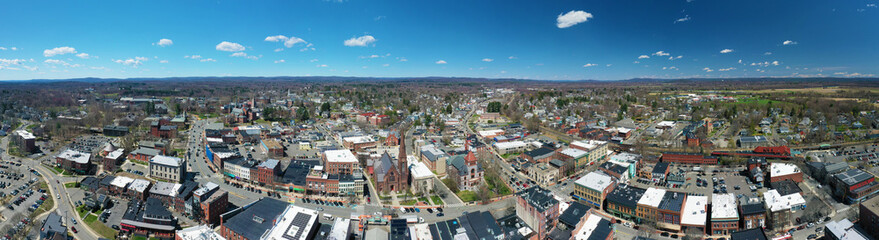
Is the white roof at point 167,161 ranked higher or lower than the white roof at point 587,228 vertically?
higher

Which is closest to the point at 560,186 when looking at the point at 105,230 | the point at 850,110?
the point at 105,230

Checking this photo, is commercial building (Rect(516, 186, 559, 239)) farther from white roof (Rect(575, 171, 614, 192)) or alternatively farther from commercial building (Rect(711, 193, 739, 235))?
commercial building (Rect(711, 193, 739, 235))

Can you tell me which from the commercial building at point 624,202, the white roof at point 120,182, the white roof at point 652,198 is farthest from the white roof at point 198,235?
the white roof at point 652,198

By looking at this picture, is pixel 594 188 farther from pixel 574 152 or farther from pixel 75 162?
pixel 75 162

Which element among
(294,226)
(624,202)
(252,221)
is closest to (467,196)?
(624,202)

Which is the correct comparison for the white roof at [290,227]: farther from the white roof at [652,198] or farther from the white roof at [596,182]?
the white roof at [652,198]

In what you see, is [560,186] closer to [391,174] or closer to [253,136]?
[391,174]

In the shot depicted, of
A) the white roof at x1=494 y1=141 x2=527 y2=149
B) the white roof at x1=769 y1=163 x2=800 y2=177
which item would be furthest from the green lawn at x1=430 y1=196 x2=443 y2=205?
the white roof at x1=769 y1=163 x2=800 y2=177
